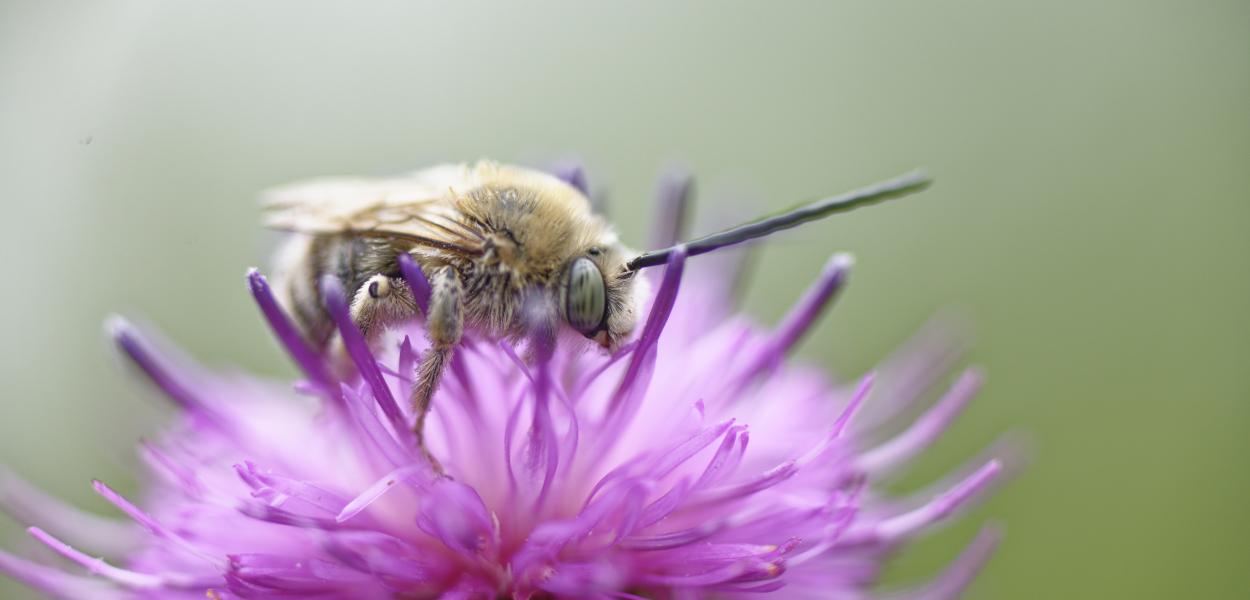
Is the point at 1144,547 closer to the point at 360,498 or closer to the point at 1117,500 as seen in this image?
the point at 1117,500

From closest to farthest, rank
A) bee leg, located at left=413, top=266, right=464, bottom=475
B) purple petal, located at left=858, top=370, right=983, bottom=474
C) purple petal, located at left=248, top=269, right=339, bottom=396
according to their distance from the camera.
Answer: bee leg, located at left=413, top=266, right=464, bottom=475 → purple petal, located at left=248, top=269, right=339, bottom=396 → purple petal, located at left=858, top=370, right=983, bottom=474

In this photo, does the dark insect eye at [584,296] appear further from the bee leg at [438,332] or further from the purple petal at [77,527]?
the purple petal at [77,527]

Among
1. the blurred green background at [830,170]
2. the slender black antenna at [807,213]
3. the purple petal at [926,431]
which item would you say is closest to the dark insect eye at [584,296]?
the slender black antenna at [807,213]

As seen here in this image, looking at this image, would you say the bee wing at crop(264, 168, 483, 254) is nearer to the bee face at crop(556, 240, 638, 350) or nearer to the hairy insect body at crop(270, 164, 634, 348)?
the hairy insect body at crop(270, 164, 634, 348)

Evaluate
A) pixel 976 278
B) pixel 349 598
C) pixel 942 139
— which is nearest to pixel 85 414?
pixel 349 598

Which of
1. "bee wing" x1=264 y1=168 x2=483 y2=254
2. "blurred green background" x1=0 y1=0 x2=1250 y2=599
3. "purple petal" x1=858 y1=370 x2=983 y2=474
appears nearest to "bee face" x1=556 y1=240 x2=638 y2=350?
"bee wing" x1=264 y1=168 x2=483 y2=254
